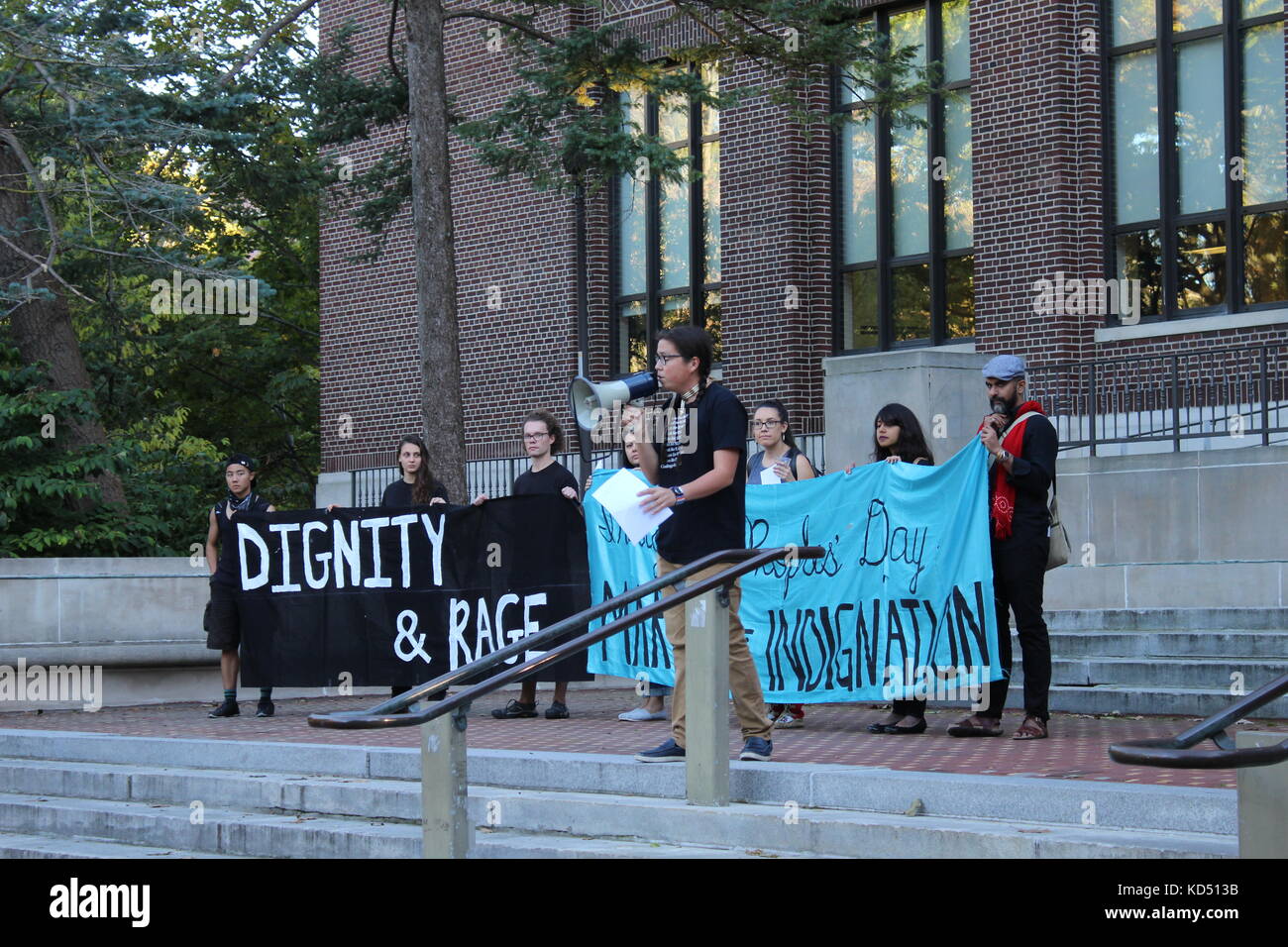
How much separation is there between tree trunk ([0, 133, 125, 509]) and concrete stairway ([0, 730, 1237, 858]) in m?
7.56

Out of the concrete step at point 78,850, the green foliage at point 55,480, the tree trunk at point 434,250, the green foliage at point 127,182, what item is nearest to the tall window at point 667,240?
the green foliage at point 127,182

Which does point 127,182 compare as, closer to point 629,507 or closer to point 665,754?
point 629,507

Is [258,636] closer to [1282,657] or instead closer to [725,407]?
[725,407]

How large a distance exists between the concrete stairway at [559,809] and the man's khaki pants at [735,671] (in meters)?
0.38

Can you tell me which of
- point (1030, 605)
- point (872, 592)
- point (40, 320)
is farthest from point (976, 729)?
point (40, 320)

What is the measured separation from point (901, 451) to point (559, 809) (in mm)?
3553

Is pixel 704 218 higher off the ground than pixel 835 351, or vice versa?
pixel 704 218

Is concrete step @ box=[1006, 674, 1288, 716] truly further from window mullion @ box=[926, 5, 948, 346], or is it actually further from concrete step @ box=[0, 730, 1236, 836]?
window mullion @ box=[926, 5, 948, 346]

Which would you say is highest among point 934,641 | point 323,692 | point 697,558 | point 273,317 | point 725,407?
point 273,317

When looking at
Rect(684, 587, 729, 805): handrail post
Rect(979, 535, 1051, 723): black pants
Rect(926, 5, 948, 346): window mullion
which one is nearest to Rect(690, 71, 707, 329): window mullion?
Rect(926, 5, 948, 346): window mullion

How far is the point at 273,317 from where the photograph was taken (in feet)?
103

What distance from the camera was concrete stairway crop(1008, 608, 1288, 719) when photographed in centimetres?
1034

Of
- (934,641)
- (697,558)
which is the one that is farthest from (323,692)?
(697,558)
